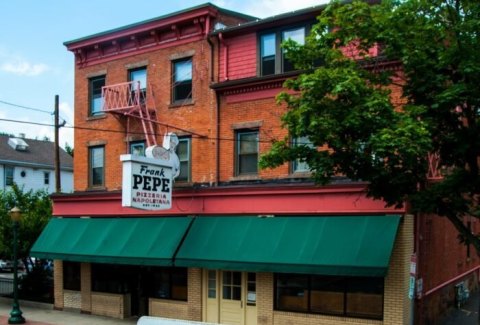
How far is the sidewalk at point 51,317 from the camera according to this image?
18.5 m

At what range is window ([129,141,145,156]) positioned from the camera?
19.6 metres

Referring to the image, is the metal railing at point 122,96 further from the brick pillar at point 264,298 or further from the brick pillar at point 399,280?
the brick pillar at point 399,280

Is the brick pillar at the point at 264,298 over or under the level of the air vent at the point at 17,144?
under

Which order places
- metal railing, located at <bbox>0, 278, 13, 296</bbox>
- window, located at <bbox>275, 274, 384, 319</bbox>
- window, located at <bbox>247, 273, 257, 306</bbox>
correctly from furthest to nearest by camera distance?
1. metal railing, located at <bbox>0, 278, 13, 296</bbox>
2. window, located at <bbox>247, 273, 257, 306</bbox>
3. window, located at <bbox>275, 274, 384, 319</bbox>

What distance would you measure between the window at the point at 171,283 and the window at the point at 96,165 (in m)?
4.45

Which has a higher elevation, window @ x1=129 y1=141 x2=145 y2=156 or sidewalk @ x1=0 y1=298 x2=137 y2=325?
window @ x1=129 y1=141 x2=145 y2=156

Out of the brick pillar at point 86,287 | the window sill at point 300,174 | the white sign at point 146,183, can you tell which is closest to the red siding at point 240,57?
the window sill at point 300,174

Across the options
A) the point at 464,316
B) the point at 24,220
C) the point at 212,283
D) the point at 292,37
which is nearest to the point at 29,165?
the point at 24,220

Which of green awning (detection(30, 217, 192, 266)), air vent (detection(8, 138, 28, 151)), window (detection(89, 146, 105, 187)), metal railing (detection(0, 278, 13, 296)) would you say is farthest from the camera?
air vent (detection(8, 138, 28, 151))

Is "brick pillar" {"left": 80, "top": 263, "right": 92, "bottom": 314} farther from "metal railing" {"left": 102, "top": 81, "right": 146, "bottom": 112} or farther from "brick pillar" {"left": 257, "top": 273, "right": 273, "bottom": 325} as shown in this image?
"brick pillar" {"left": 257, "top": 273, "right": 273, "bottom": 325}

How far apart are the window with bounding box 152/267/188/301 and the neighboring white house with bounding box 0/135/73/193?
3166 cm

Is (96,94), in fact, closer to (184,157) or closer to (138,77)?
(138,77)

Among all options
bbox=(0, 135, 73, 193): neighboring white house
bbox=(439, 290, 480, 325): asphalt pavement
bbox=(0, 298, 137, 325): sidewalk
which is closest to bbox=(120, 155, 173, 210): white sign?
bbox=(0, 298, 137, 325): sidewalk

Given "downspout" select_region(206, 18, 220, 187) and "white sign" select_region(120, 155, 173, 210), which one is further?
"downspout" select_region(206, 18, 220, 187)
